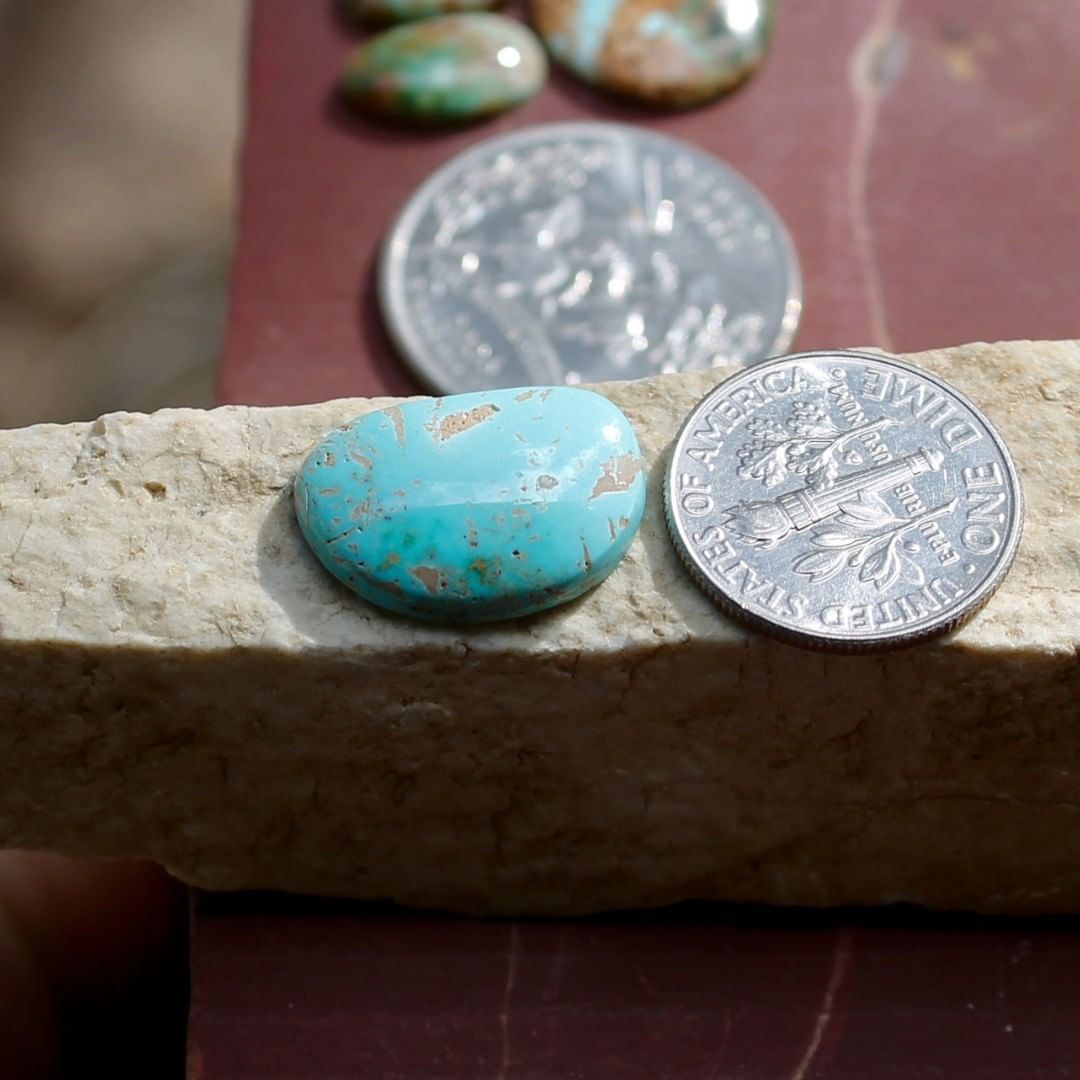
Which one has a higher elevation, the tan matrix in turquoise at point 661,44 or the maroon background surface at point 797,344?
the tan matrix in turquoise at point 661,44

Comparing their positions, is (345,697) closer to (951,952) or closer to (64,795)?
(64,795)

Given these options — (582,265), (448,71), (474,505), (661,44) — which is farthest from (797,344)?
(474,505)

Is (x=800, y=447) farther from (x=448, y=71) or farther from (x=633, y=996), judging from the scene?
(x=448, y=71)

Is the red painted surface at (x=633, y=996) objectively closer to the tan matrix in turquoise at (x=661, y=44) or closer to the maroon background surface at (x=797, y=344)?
the maroon background surface at (x=797, y=344)

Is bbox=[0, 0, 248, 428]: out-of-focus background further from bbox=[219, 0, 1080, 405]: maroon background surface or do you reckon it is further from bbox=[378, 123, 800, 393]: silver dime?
bbox=[378, 123, 800, 393]: silver dime

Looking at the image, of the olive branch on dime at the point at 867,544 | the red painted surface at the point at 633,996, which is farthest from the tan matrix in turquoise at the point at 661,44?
the red painted surface at the point at 633,996

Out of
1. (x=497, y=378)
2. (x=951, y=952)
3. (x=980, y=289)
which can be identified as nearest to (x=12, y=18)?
(x=497, y=378)
